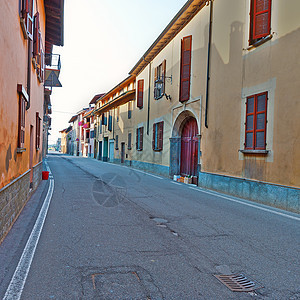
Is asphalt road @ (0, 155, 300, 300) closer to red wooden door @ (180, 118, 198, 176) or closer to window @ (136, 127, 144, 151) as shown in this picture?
red wooden door @ (180, 118, 198, 176)

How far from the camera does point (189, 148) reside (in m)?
15.2

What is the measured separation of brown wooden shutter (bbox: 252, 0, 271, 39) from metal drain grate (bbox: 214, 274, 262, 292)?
7.70 metres

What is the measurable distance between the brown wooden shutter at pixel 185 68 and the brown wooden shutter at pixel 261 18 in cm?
520

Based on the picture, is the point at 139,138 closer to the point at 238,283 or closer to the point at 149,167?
the point at 149,167

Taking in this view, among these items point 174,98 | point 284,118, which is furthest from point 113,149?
point 284,118

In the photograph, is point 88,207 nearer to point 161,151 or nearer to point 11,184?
point 11,184

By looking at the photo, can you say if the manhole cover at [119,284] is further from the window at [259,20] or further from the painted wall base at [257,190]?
the window at [259,20]

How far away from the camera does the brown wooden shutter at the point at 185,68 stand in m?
14.5

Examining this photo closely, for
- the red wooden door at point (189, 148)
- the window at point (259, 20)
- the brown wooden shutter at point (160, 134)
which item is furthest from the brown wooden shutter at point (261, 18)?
the brown wooden shutter at point (160, 134)

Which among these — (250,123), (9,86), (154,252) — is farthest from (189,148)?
(154,252)

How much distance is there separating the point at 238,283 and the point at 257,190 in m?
6.13

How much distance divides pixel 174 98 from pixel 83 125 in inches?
1804

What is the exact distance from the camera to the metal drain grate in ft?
10.3

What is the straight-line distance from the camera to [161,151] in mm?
18250
